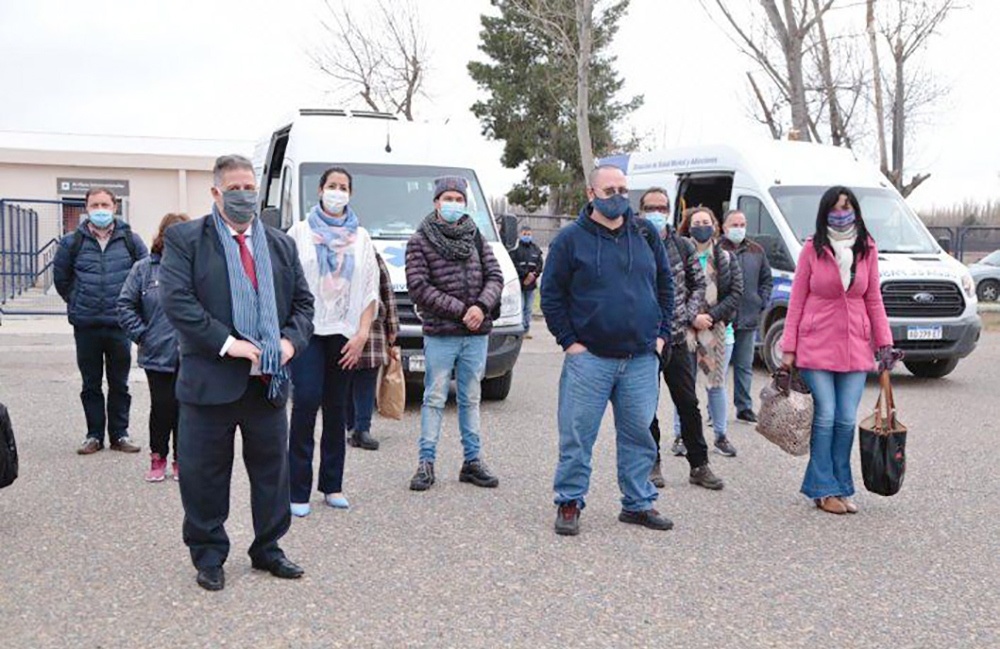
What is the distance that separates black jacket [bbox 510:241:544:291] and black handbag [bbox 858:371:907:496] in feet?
32.7

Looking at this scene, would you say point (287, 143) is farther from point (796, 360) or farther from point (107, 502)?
point (796, 360)

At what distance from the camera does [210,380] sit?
185 inches

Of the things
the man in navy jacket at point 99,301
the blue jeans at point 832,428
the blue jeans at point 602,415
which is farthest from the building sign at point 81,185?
the blue jeans at point 832,428

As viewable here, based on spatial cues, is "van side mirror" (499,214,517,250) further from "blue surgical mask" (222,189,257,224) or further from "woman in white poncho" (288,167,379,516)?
"blue surgical mask" (222,189,257,224)

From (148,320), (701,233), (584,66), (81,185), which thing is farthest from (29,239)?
(701,233)

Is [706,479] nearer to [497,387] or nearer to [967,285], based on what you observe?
[497,387]

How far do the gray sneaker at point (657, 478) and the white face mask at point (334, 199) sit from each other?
2573 millimetres

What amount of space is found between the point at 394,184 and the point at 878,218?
5999 mm

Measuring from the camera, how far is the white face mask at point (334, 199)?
6.12 metres

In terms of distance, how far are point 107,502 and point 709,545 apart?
3.46 metres

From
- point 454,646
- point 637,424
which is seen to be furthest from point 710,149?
point 454,646

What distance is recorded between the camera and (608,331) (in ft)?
18.5

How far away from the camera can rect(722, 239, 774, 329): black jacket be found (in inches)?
375

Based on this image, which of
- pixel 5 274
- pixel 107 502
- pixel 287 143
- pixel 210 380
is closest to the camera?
pixel 210 380
